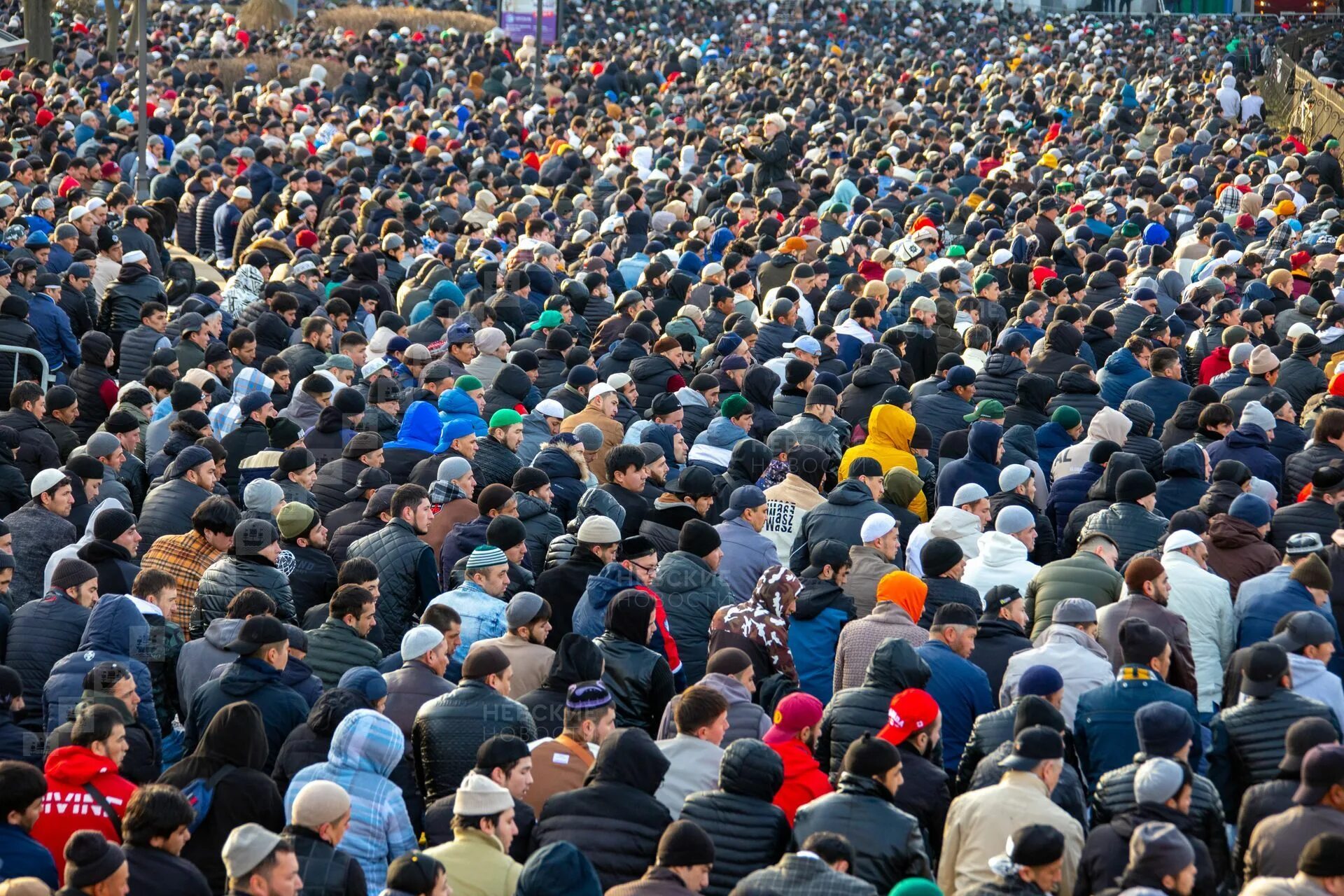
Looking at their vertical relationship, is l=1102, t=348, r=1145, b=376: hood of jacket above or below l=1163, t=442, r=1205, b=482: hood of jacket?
below

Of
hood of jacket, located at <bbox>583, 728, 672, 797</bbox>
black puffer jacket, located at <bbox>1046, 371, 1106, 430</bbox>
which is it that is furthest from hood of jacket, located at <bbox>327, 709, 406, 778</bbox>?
black puffer jacket, located at <bbox>1046, 371, 1106, 430</bbox>

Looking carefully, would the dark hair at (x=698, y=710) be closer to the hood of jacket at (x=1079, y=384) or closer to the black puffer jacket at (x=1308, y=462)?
the black puffer jacket at (x=1308, y=462)

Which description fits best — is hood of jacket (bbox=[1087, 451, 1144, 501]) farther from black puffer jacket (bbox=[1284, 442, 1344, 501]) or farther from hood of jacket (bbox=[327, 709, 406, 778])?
hood of jacket (bbox=[327, 709, 406, 778])

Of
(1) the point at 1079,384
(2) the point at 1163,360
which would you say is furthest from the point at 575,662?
(2) the point at 1163,360

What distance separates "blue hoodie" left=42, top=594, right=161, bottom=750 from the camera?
760 cm

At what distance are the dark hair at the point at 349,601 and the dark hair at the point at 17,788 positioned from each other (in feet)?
6.10

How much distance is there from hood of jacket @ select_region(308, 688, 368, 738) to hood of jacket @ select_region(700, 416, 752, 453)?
4.46 meters

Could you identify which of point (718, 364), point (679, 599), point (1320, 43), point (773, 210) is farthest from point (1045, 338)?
point (1320, 43)

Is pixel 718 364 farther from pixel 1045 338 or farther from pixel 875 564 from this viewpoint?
pixel 875 564

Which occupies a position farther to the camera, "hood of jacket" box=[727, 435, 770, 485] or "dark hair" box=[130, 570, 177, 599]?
"hood of jacket" box=[727, 435, 770, 485]

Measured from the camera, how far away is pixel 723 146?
2559 cm

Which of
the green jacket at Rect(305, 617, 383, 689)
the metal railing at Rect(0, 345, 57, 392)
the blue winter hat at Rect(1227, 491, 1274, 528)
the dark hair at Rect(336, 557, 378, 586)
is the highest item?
the blue winter hat at Rect(1227, 491, 1274, 528)

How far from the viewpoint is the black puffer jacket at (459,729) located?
7098mm

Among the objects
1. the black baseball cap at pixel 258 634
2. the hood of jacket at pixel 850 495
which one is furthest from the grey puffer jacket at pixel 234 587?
the hood of jacket at pixel 850 495
